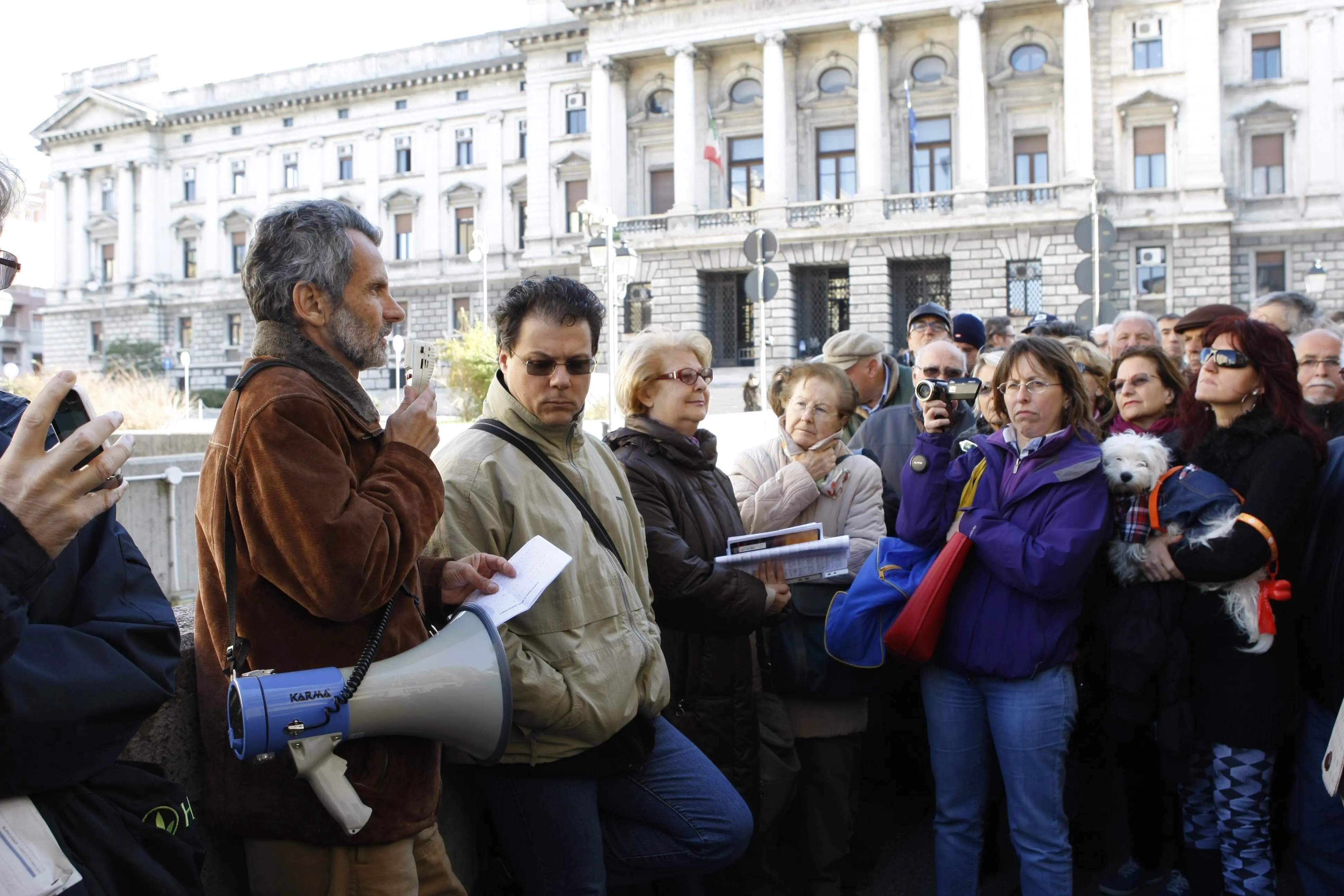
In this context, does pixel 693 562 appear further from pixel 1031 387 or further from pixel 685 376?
pixel 1031 387

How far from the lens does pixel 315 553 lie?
171 cm

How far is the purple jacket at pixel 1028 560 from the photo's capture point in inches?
110

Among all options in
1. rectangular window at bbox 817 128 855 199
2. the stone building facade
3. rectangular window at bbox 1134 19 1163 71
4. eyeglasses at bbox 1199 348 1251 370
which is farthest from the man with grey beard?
rectangular window at bbox 1134 19 1163 71

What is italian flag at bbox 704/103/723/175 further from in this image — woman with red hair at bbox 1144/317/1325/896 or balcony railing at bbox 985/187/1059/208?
woman with red hair at bbox 1144/317/1325/896

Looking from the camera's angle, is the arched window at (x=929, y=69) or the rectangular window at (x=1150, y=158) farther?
the arched window at (x=929, y=69)

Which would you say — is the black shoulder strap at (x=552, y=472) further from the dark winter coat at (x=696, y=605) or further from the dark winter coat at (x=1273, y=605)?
the dark winter coat at (x=1273, y=605)

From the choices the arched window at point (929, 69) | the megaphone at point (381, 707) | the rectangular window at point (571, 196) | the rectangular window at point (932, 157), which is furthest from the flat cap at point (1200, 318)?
the rectangular window at point (571, 196)

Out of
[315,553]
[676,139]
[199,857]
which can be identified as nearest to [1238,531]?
[315,553]

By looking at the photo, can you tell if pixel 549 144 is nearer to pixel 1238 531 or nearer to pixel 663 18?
pixel 663 18

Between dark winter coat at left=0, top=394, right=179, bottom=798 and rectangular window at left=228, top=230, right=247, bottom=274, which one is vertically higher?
rectangular window at left=228, top=230, right=247, bottom=274

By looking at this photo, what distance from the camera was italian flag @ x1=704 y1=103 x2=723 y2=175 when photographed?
31.0m

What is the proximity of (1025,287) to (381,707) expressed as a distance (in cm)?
3082

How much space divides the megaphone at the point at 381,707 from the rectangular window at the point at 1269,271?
33.7m

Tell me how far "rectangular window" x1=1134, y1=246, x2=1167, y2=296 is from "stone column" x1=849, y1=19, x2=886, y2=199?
800 centimetres
